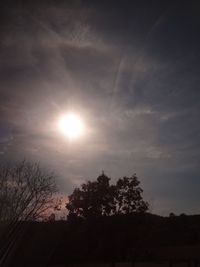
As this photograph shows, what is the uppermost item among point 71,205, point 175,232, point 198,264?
point 71,205

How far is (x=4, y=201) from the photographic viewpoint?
125ft

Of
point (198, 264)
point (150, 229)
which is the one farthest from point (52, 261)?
point (198, 264)

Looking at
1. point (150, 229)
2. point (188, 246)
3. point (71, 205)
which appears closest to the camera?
point (188, 246)

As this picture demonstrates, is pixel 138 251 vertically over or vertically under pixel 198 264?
over

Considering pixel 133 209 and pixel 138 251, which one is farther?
pixel 133 209

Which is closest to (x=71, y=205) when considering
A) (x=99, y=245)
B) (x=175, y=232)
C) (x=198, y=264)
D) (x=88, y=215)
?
(x=88, y=215)

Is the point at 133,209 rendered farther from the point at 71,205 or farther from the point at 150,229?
the point at 71,205

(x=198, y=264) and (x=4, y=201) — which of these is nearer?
Result: (x=198, y=264)

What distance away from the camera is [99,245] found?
37969mm

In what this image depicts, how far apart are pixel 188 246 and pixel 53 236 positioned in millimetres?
10619

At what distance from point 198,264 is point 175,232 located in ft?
33.8

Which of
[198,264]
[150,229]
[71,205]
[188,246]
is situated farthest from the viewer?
[71,205]

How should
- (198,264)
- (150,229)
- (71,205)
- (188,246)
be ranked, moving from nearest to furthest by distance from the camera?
(198,264), (188,246), (150,229), (71,205)

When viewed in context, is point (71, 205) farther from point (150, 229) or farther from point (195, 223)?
point (195, 223)
